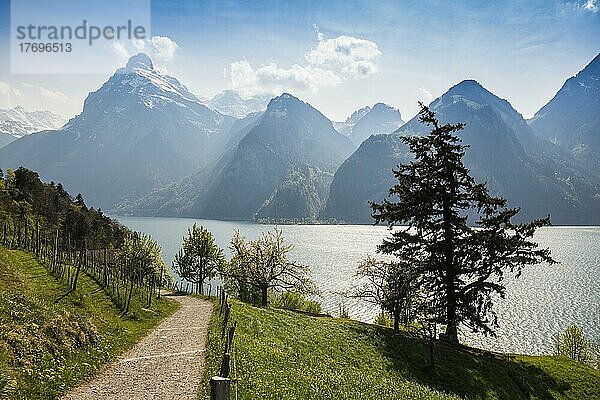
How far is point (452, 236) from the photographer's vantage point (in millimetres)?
40375

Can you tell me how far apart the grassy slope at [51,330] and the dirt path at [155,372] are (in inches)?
32.9

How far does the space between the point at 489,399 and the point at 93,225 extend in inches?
5122

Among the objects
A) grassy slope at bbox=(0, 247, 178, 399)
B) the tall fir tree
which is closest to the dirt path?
grassy slope at bbox=(0, 247, 178, 399)

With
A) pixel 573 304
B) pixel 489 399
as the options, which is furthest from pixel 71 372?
Answer: pixel 573 304

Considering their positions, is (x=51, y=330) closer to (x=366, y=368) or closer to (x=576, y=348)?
(x=366, y=368)

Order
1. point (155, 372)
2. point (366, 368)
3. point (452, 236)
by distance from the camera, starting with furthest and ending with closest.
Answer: point (452, 236), point (366, 368), point (155, 372)

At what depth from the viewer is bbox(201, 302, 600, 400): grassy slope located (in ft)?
58.9

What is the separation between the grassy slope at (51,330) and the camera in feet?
54.2

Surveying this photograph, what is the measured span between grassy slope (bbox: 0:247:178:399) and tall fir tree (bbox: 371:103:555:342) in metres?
26.6

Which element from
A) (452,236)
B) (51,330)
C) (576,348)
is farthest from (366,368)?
(576,348)

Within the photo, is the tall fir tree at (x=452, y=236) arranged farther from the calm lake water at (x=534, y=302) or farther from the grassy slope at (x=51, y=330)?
the grassy slope at (x=51, y=330)

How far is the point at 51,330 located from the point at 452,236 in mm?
34612

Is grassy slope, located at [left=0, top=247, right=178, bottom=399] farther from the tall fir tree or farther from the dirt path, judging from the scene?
the tall fir tree

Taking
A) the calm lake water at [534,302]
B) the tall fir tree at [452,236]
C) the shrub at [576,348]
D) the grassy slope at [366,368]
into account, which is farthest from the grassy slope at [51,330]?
the shrub at [576,348]
